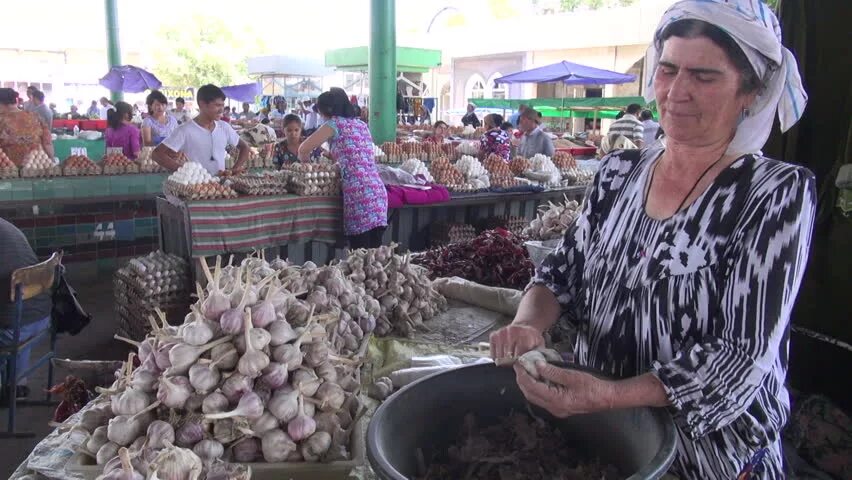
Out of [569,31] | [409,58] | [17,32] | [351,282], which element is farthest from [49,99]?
[351,282]

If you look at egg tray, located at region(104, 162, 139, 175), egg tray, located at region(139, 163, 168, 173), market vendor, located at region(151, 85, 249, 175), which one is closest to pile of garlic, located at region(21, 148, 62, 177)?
egg tray, located at region(104, 162, 139, 175)

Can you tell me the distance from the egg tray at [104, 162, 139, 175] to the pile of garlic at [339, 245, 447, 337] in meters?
5.08

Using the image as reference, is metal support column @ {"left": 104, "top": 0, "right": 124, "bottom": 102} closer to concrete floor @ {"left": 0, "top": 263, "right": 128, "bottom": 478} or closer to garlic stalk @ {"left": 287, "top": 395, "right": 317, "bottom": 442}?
concrete floor @ {"left": 0, "top": 263, "right": 128, "bottom": 478}

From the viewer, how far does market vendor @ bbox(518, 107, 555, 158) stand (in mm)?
9188

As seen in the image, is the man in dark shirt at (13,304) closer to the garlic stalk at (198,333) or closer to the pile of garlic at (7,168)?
the garlic stalk at (198,333)

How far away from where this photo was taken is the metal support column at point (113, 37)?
1581 cm

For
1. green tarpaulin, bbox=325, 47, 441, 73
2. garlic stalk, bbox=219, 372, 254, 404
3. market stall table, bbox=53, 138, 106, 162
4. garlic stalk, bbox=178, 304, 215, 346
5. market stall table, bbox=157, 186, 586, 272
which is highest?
green tarpaulin, bbox=325, 47, 441, 73

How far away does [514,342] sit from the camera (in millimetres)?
1598

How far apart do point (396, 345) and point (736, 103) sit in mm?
1567

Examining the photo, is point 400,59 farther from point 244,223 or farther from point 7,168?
point 244,223

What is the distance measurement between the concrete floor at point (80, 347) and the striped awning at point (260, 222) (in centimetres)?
105

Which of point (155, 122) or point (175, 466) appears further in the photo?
point (155, 122)

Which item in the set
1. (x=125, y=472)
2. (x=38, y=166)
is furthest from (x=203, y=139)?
(x=125, y=472)

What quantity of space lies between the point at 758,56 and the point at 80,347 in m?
5.27
